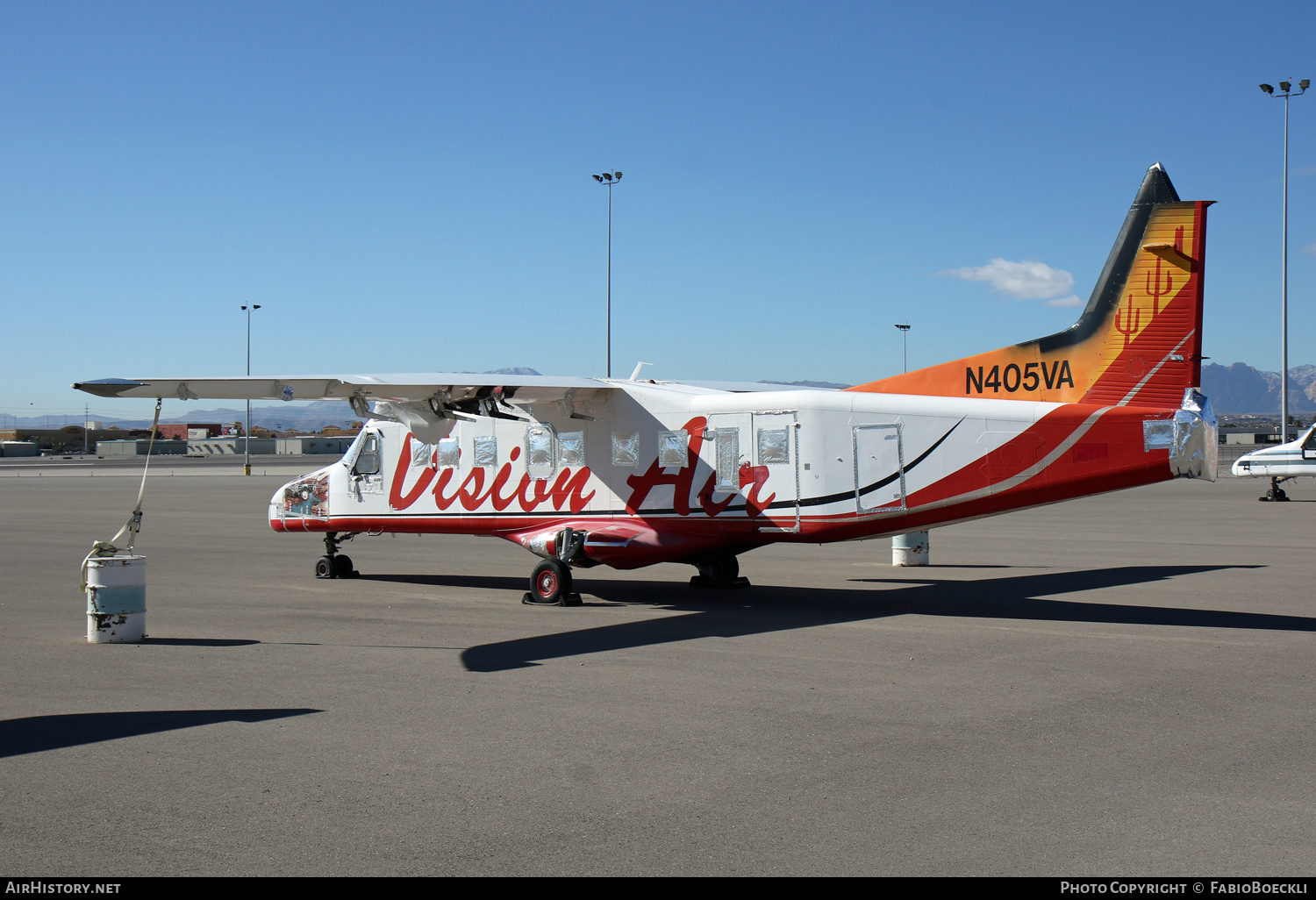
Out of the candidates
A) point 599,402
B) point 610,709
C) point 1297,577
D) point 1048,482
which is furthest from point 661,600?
point 1297,577

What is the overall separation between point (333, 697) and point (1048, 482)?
26.9 ft

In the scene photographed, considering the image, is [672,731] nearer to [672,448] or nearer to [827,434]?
[827,434]

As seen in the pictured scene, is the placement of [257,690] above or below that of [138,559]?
below

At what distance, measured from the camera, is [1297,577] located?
53.0ft

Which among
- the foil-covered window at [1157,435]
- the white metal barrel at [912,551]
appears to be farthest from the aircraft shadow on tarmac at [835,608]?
the foil-covered window at [1157,435]

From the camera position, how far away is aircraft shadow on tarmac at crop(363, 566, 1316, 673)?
37.9 ft

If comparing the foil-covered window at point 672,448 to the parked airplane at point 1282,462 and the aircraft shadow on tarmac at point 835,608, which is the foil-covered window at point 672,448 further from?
the parked airplane at point 1282,462

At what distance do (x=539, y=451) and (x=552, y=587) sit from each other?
2.18m

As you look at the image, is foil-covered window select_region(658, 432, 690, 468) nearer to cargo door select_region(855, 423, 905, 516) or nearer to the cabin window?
cargo door select_region(855, 423, 905, 516)

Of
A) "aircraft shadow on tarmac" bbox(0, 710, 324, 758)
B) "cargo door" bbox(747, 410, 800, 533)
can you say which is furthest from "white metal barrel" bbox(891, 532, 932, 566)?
"aircraft shadow on tarmac" bbox(0, 710, 324, 758)

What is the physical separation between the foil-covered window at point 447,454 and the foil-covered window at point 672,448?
368cm

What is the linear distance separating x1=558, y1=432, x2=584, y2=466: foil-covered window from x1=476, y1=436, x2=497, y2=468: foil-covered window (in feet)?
4.04
